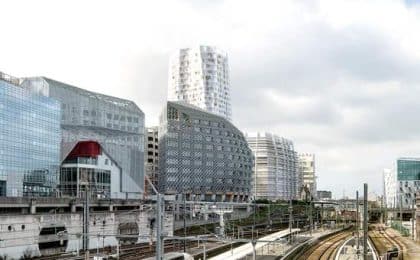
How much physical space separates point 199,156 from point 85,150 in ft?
183

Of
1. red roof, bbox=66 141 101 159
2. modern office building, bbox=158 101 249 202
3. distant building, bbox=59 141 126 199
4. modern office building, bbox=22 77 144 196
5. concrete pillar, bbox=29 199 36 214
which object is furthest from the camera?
modern office building, bbox=158 101 249 202

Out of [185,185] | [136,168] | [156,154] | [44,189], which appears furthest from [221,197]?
[44,189]

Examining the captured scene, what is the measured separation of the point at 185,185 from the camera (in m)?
140

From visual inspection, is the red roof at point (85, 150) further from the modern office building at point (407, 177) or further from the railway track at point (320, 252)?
the modern office building at point (407, 177)

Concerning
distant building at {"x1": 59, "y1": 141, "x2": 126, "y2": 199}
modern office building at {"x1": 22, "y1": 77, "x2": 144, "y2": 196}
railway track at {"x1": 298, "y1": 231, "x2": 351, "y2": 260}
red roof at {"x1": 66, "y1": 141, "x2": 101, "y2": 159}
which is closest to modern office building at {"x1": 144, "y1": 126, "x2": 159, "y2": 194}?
modern office building at {"x1": 22, "y1": 77, "x2": 144, "y2": 196}

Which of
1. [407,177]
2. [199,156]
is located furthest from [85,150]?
[407,177]

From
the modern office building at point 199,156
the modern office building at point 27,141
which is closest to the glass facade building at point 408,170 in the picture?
the modern office building at point 199,156

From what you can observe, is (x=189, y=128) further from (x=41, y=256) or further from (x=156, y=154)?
(x=41, y=256)

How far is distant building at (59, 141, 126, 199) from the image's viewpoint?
8806 cm

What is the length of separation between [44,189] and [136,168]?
2410 centimetres

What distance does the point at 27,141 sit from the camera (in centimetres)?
8025

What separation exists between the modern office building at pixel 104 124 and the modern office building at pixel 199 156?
27010 mm

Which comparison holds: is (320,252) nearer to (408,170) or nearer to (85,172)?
(85,172)

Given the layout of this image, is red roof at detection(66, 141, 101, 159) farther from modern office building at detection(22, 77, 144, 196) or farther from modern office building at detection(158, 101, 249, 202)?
modern office building at detection(158, 101, 249, 202)
